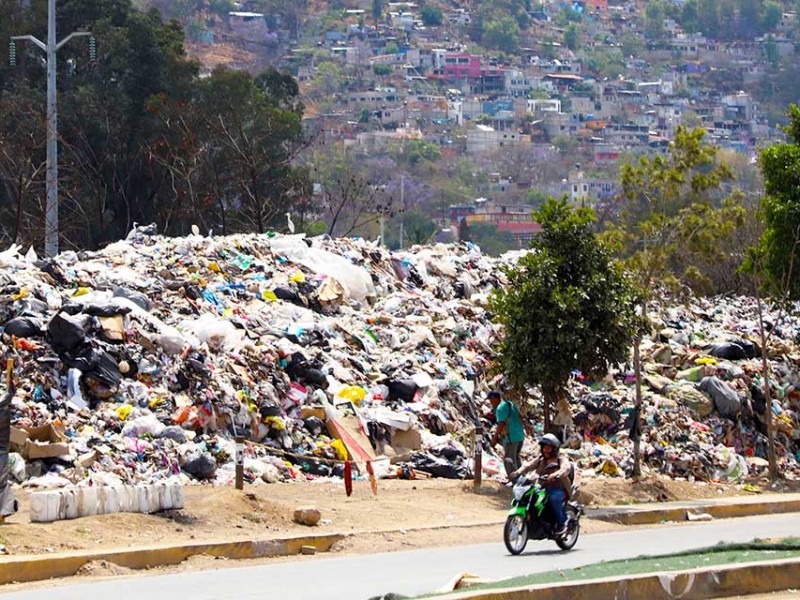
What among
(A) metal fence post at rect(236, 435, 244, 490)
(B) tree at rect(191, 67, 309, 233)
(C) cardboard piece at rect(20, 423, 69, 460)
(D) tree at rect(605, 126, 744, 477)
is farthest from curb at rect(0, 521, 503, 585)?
(B) tree at rect(191, 67, 309, 233)

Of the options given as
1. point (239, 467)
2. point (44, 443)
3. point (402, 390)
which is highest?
point (44, 443)

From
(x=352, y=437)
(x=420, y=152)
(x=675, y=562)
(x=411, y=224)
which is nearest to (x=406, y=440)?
(x=352, y=437)

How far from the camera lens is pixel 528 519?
14523 millimetres

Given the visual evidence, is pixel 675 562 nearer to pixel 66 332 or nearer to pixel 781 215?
pixel 66 332

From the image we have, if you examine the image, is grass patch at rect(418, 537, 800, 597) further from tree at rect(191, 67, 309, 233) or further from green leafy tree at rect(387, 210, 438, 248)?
green leafy tree at rect(387, 210, 438, 248)

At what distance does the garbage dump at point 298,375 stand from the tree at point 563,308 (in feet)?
5.22

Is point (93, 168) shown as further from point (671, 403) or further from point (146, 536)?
point (146, 536)

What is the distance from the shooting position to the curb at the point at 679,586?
34.8 feet

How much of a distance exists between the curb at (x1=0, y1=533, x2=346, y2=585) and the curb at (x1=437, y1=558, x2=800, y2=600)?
12.5 ft

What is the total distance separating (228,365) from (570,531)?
6834 mm

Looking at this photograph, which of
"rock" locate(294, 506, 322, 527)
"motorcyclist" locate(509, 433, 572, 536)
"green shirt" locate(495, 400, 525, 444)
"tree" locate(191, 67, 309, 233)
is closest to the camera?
"motorcyclist" locate(509, 433, 572, 536)

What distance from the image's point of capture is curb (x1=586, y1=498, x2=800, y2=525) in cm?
1859

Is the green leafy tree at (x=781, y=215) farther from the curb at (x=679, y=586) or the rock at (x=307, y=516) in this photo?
the curb at (x=679, y=586)

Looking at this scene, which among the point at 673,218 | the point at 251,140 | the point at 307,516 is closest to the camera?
the point at 307,516
